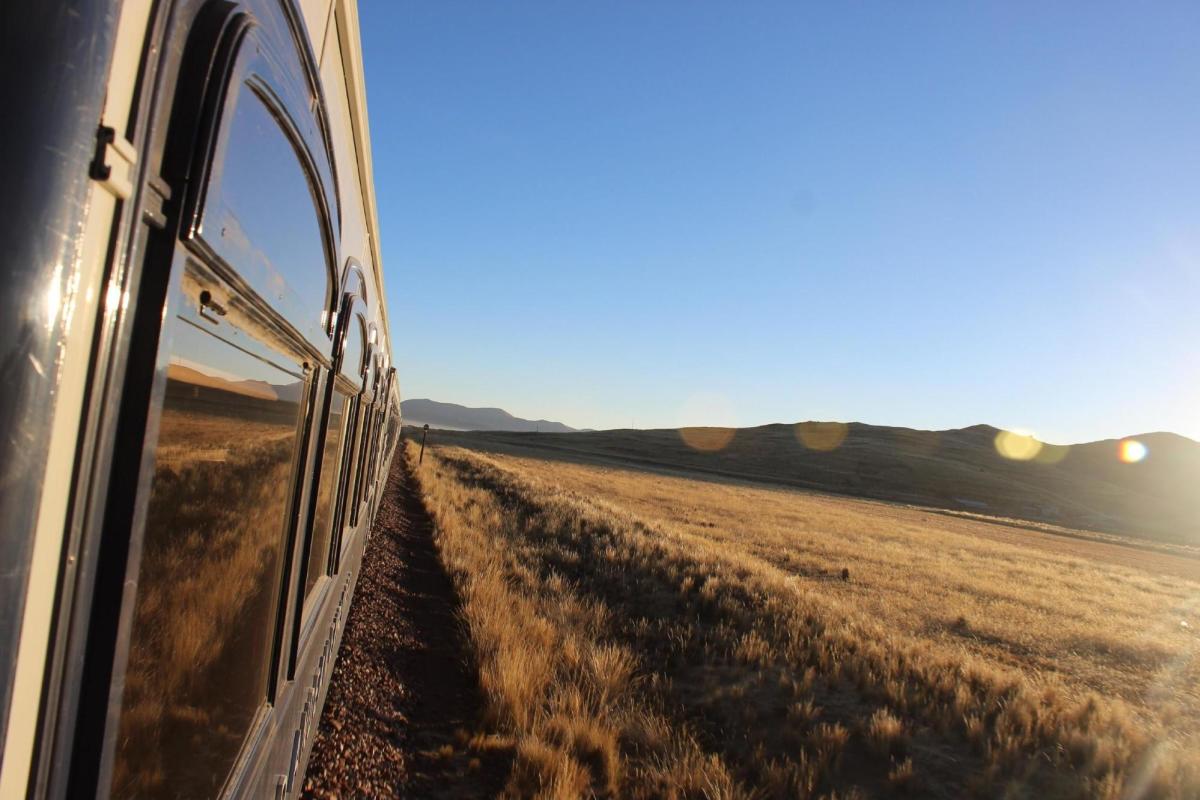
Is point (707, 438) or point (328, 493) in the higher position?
point (707, 438)

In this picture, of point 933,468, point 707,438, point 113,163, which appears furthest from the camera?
point 707,438

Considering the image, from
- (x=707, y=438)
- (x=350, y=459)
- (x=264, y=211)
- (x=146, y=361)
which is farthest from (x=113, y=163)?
(x=707, y=438)

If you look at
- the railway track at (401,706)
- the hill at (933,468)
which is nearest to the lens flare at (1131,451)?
the hill at (933,468)

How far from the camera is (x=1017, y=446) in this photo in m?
124

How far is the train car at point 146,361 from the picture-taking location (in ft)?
2.22

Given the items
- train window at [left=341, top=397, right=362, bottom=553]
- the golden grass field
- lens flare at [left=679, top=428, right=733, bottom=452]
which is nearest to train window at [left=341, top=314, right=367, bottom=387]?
train window at [left=341, top=397, right=362, bottom=553]

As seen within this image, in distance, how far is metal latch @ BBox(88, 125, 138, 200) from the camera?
74 cm

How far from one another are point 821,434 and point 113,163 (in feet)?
376

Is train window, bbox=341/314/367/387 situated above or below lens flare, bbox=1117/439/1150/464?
below

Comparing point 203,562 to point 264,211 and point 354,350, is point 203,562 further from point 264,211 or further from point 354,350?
point 354,350

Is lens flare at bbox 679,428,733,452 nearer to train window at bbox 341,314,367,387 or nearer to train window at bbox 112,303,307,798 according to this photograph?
train window at bbox 341,314,367,387

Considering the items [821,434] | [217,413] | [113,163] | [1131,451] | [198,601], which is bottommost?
[198,601]

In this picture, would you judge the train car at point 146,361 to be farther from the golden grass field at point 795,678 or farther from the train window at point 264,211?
the golden grass field at point 795,678

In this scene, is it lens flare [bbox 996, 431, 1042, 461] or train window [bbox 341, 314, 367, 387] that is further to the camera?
lens flare [bbox 996, 431, 1042, 461]
